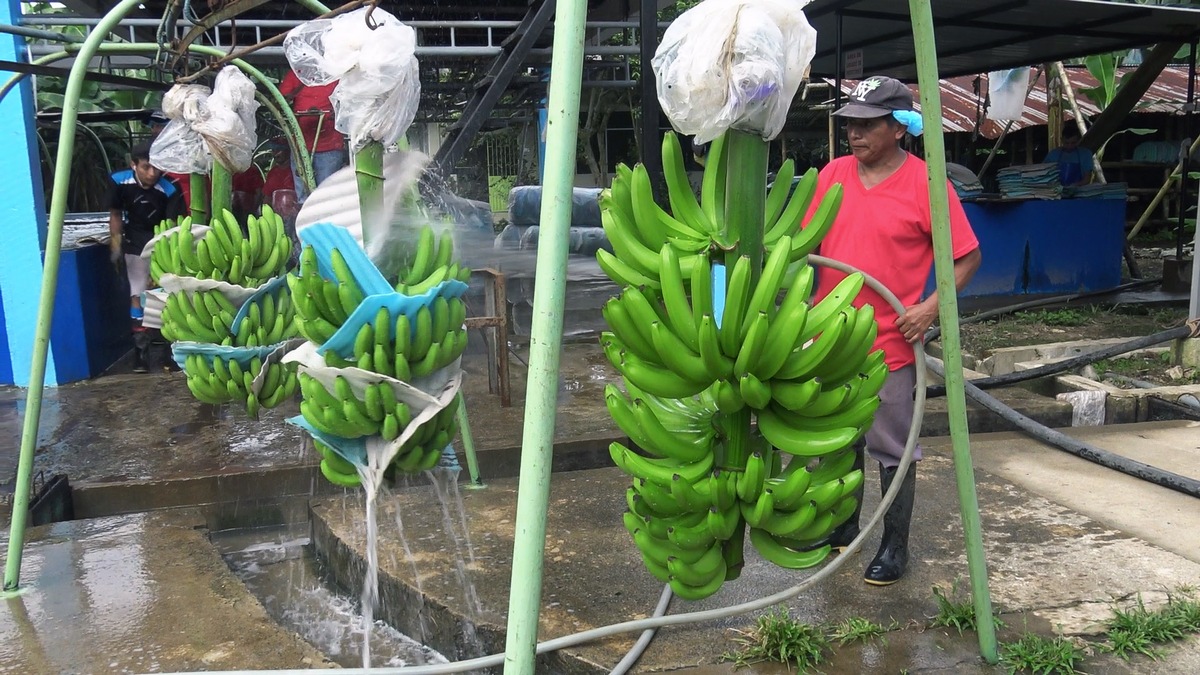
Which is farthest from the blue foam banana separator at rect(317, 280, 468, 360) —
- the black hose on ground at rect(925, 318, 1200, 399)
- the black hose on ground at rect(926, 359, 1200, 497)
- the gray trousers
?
the black hose on ground at rect(925, 318, 1200, 399)

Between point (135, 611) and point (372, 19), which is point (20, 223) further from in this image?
point (372, 19)

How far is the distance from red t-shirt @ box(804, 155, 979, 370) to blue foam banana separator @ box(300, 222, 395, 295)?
1.63 m

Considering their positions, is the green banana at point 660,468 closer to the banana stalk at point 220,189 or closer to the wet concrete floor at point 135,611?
the wet concrete floor at point 135,611

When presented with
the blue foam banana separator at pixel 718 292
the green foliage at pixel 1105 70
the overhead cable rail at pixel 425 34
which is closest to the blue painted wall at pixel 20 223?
the overhead cable rail at pixel 425 34

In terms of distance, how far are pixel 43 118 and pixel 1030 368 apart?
29.2ft

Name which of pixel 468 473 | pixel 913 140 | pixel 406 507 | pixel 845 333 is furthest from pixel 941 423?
pixel 913 140

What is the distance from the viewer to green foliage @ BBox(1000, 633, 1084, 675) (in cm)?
275

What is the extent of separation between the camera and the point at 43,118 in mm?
8438

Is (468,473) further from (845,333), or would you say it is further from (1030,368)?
(1030,368)

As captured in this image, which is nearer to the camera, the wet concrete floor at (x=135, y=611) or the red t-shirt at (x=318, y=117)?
the wet concrete floor at (x=135, y=611)

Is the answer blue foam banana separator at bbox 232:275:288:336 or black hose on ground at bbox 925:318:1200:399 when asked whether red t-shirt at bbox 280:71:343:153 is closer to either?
blue foam banana separator at bbox 232:275:288:336

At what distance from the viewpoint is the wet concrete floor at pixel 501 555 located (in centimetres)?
302

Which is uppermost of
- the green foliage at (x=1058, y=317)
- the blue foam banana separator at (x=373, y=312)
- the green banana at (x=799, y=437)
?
the blue foam banana separator at (x=373, y=312)

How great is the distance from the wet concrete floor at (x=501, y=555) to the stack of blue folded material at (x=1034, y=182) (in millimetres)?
5064
